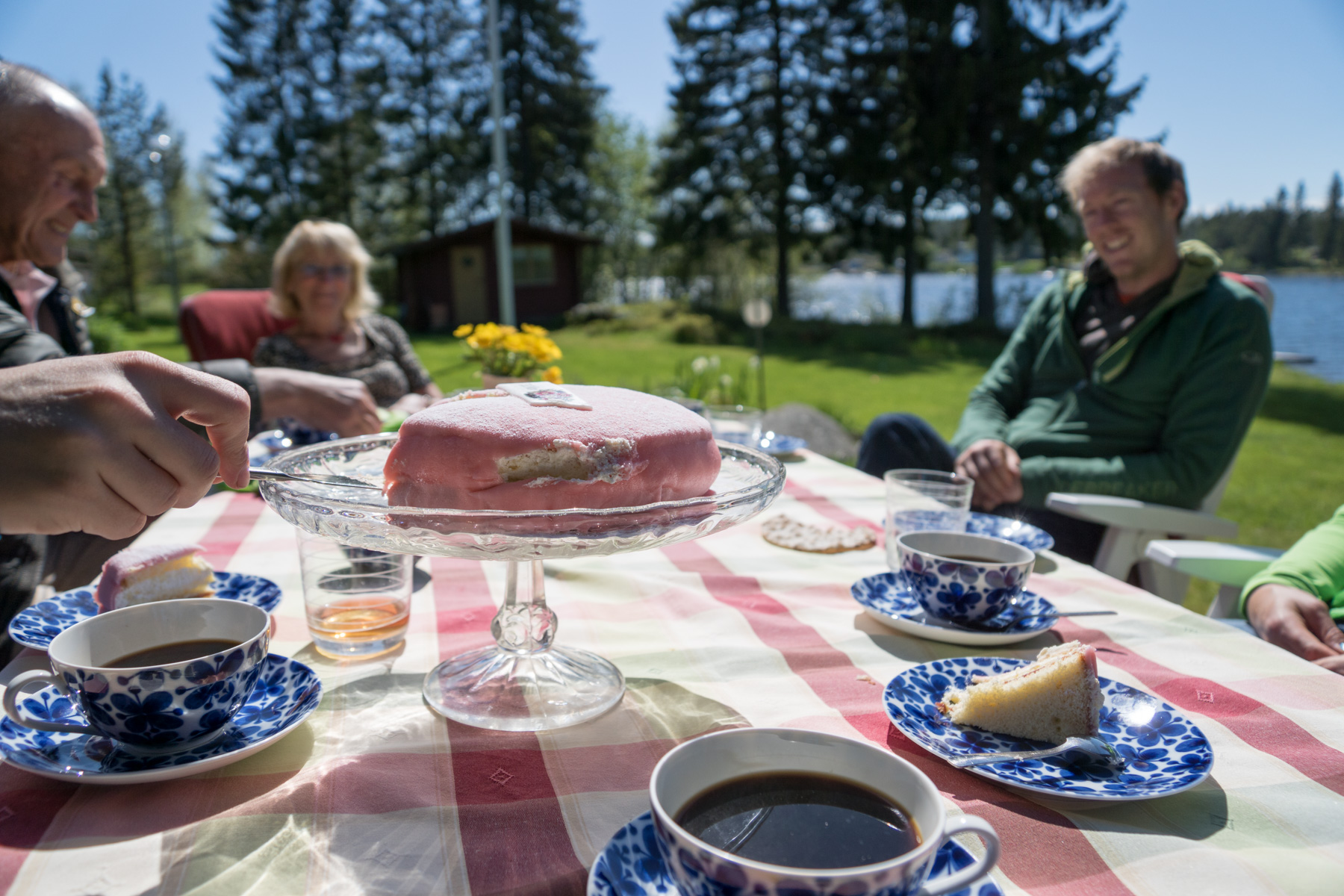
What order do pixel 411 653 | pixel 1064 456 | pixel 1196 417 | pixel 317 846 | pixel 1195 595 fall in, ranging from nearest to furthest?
pixel 317 846 < pixel 411 653 < pixel 1196 417 < pixel 1064 456 < pixel 1195 595

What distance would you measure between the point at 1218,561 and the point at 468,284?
22.9 meters

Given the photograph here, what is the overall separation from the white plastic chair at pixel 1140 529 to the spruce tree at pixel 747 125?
59.7 ft

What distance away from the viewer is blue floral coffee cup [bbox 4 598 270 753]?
2.62 ft

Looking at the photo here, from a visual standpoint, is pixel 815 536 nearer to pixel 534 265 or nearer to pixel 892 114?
pixel 892 114

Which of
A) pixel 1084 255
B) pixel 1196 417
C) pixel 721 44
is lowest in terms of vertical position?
pixel 1196 417

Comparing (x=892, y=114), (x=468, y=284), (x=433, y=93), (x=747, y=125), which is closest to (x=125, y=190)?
(x=433, y=93)

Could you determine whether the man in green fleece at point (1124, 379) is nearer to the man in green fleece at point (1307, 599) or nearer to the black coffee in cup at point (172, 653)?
the man in green fleece at point (1307, 599)

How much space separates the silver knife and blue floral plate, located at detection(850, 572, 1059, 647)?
0.82 meters

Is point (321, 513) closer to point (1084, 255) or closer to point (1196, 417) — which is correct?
point (1196, 417)

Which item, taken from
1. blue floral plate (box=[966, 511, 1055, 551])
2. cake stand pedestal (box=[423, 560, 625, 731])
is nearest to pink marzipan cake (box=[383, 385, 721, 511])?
→ cake stand pedestal (box=[423, 560, 625, 731])

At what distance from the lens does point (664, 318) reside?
19797 mm

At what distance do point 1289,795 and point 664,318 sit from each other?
19.3 metres

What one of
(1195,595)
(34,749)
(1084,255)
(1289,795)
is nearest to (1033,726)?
(1289,795)

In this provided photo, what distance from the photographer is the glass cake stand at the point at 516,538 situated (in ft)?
2.78
